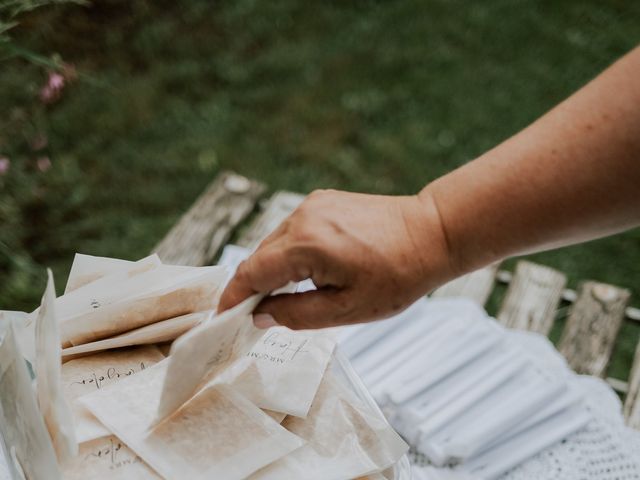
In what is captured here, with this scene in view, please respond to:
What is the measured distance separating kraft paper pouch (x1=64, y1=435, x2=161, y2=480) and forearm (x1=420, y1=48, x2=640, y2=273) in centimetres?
36

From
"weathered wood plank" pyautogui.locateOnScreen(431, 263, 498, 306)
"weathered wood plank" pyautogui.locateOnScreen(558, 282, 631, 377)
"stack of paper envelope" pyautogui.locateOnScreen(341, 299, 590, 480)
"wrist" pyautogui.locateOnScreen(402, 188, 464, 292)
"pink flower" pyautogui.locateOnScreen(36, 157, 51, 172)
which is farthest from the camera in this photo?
"pink flower" pyautogui.locateOnScreen(36, 157, 51, 172)

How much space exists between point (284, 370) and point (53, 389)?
0.24m

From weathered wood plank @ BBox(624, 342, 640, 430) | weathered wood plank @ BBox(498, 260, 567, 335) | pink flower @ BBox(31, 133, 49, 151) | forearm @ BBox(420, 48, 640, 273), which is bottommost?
weathered wood plank @ BBox(624, 342, 640, 430)

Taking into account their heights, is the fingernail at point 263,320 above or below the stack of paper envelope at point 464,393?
above

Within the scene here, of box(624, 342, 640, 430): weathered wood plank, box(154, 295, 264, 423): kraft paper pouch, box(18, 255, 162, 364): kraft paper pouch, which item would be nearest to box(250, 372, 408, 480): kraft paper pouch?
box(154, 295, 264, 423): kraft paper pouch

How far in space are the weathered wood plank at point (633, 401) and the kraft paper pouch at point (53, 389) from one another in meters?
0.96

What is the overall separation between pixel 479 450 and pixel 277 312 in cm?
50

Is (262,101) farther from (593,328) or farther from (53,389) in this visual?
(53,389)

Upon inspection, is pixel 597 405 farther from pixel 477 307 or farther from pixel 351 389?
pixel 351 389

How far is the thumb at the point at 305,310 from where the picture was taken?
2.12ft

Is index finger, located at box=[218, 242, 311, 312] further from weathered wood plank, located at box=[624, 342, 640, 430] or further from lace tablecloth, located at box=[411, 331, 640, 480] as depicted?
weathered wood plank, located at box=[624, 342, 640, 430]

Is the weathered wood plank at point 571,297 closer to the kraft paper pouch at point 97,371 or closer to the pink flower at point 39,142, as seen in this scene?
the kraft paper pouch at point 97,371

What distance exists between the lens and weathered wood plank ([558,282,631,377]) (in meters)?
1.30

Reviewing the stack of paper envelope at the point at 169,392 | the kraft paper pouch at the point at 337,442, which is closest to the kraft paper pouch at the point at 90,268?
the stack of paper envelope at the point at 169,392
